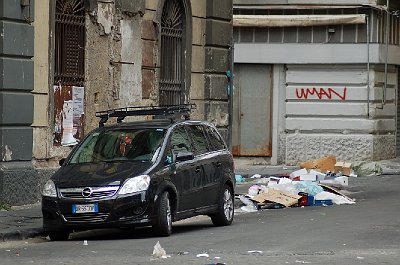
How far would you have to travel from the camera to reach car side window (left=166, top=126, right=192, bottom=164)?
16.6 m

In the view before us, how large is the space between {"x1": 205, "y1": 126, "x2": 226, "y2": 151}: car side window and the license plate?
3019 millimetres

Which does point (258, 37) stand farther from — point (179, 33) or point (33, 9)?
point (33, 9)

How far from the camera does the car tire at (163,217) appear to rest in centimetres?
1573

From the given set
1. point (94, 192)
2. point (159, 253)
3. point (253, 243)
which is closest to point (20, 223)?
point (94, 192)

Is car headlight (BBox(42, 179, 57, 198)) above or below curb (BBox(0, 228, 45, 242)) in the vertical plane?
above

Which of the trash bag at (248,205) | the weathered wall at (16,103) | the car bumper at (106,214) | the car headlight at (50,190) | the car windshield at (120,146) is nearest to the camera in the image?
the car bumper at (106,214)

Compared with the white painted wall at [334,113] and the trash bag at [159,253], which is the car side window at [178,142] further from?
the white painted wall at [334,113]

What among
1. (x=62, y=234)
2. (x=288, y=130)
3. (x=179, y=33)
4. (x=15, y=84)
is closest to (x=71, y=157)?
(x=62, y=234)

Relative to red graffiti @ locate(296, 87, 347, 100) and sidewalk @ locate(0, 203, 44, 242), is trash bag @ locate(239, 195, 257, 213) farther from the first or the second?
red graffiti @ locate(296, 87, 347, 100)

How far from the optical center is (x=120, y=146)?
16.8 m

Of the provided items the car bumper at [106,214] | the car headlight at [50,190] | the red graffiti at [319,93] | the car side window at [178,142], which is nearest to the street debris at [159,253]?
the car bumper at [106,214]

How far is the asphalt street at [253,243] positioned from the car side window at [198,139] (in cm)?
110

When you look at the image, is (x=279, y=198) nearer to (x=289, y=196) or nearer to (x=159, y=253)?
(x=289, y=196)

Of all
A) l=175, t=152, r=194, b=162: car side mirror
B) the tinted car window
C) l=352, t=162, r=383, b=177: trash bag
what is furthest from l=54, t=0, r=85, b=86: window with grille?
l=352, t=162, r=383, b=177: trash bag
